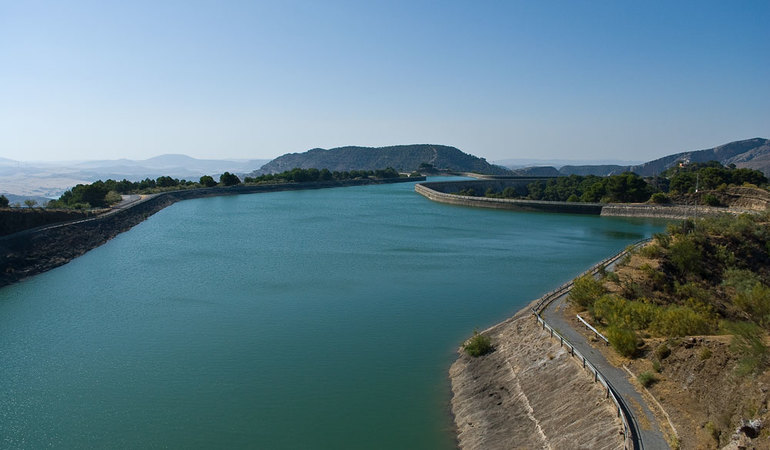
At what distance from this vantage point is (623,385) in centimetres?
985

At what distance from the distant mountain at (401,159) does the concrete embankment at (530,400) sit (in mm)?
142312

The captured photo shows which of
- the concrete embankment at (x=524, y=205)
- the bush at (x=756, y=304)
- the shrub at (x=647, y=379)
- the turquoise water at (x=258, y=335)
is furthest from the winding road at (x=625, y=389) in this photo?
the concrete embankment at (x=524, y=205)

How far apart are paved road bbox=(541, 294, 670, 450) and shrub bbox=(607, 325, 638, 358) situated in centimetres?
40

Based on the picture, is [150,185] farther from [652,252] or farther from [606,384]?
[606,384]

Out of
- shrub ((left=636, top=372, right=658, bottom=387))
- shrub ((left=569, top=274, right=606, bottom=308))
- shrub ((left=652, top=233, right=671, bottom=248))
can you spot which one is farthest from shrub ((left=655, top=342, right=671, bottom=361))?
shrub ((left=652, top=233, right=671, bottom=248))

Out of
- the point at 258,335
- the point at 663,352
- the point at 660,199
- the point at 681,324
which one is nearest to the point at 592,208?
the point at 660,199

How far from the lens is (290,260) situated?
28375 millimetres

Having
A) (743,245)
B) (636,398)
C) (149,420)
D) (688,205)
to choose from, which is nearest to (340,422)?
(149,420)

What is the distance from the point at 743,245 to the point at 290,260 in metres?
21.2

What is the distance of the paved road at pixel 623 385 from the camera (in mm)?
8055

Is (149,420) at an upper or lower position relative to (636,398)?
lower

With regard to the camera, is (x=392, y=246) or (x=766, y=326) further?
(x=392, y=246)

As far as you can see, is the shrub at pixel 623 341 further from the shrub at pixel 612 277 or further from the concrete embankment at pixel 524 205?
the concrete embankment at pixel 524 205

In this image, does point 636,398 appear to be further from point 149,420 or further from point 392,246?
point 392,246
